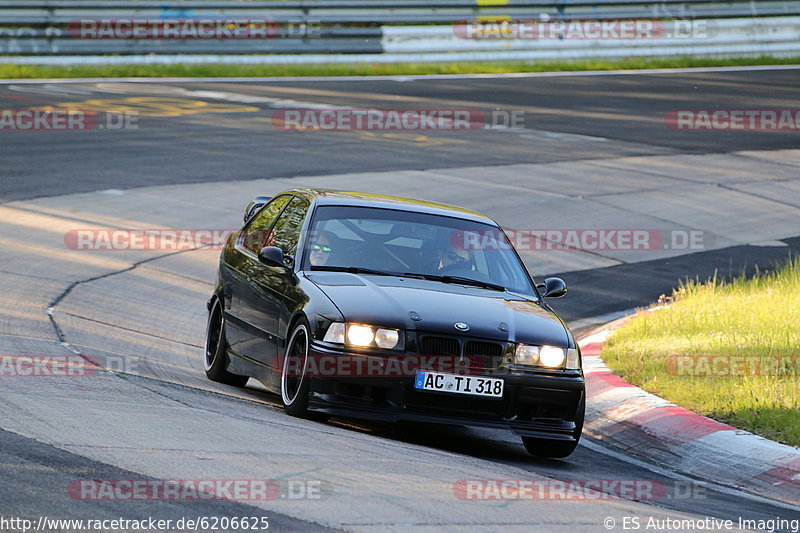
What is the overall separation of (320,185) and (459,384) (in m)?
10.2

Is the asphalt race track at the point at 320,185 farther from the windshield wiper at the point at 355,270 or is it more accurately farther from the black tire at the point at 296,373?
the windshield wiper at the point at 355,270

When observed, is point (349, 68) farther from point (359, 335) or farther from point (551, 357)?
point (359, 335)

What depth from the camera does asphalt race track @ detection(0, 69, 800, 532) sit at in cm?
577

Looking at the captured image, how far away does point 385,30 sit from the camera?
28.9 meters

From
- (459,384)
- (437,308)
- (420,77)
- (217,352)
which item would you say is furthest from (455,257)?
(420,77)

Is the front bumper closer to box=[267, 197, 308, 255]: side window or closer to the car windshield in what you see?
the car windshield

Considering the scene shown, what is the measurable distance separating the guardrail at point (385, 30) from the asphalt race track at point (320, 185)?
161 cm

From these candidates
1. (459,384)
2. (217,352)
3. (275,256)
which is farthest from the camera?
(217,352)

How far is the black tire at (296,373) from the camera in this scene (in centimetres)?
742

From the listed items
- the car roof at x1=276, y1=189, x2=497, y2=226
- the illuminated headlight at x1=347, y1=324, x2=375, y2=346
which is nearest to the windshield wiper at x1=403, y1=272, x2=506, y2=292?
the car roof at x1=276, y1=189, x2=497, y2=226

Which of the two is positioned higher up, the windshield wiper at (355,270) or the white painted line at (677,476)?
the windshield wiper at (355,270)

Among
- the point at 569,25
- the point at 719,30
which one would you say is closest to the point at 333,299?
the point at 569,25

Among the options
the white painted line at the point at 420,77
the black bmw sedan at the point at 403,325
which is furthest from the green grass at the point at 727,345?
the white painted line at the point at 420,77

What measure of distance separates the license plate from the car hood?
0.83 ft
